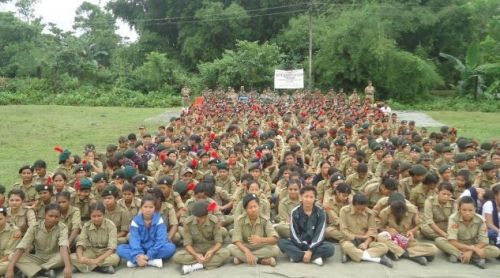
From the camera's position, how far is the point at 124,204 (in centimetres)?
555

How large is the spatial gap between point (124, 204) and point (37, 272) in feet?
3.76

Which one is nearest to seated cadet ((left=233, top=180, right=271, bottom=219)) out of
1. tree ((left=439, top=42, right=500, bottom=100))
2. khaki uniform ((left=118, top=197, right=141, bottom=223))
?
khaki uniform ((left=118, top=197, right=141, bottom=223))

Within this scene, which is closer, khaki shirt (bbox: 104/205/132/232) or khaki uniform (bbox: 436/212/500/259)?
khaki uniform (bbox: 436/212/500/259)

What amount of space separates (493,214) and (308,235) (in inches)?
81.1

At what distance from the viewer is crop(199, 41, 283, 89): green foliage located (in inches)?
980

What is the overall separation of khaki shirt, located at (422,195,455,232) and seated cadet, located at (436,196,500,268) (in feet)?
1.30

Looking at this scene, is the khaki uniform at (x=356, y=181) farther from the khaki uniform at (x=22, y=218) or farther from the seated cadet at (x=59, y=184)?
the khaki uniform at (x=22, y=218)

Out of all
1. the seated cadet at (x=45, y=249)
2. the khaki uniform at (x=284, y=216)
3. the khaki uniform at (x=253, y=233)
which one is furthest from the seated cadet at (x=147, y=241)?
the khaki uniform at (x=284, y=216)

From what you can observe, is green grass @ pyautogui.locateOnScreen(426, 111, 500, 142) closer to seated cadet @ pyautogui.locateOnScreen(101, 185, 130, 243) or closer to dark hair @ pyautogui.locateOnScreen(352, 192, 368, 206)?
dark hair @ pyautogui.locateOnScreen(352, 192, 368, 206)

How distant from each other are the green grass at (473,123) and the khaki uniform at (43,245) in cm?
1127

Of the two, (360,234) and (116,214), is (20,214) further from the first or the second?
(360,234)

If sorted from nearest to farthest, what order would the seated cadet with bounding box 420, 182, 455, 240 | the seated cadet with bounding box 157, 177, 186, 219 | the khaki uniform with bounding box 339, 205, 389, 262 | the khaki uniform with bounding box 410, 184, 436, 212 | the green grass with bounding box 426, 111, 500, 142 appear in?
the khaki uniform with bounding box 339, 205, 389, 262 → the seated cadet with bounding box 420, 182, 455, 240 → the seated cadet with bounding box 157, 177, 186, 219 → the khaki uniform with bounding box 410, 184, 436, 212 → the green grass with bounding box 426, 111, 500, 142

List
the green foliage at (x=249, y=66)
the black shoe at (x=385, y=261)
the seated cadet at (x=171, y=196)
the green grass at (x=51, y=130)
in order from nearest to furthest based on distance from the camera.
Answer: the black shoe at (x=385, y=261) → the seated cadet at (x=171, y=196) → the green grass at (x=51, y=130) → the green foliage at (x=249, y=66)

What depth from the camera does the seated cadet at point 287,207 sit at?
569 centimetres
